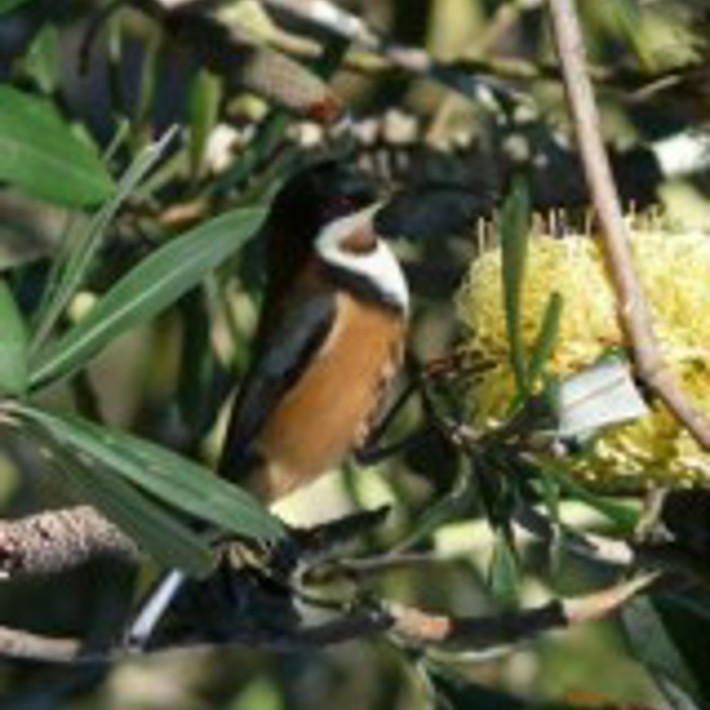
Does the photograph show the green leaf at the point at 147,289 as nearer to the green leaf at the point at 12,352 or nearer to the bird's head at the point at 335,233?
the green leaf at the point at 12,352

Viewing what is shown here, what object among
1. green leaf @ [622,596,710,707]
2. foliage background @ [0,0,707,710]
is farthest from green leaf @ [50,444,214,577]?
foliage background @ [0,0,707,710]

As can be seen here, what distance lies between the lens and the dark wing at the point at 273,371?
103 inches

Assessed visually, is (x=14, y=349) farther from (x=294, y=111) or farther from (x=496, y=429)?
(x=294, y=111)

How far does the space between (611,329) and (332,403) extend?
1056 mm

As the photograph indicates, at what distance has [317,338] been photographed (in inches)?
108

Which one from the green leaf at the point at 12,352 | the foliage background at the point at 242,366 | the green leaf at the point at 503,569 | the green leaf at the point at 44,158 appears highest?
the green leaf at the point at 44,158

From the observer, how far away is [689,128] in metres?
2.63

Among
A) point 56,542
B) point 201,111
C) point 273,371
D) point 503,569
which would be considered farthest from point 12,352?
point 273,371

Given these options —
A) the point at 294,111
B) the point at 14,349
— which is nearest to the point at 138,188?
the point at 294,111

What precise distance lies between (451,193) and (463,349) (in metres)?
0.79

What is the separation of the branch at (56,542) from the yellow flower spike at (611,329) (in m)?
0.28

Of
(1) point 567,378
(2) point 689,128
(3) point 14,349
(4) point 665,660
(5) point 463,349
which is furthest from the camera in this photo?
(2) point 689,128

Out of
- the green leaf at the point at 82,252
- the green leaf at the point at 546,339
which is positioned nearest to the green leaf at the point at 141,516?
the green leaf at the point at 82,252

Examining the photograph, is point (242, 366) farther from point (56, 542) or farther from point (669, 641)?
point (56, 542)
